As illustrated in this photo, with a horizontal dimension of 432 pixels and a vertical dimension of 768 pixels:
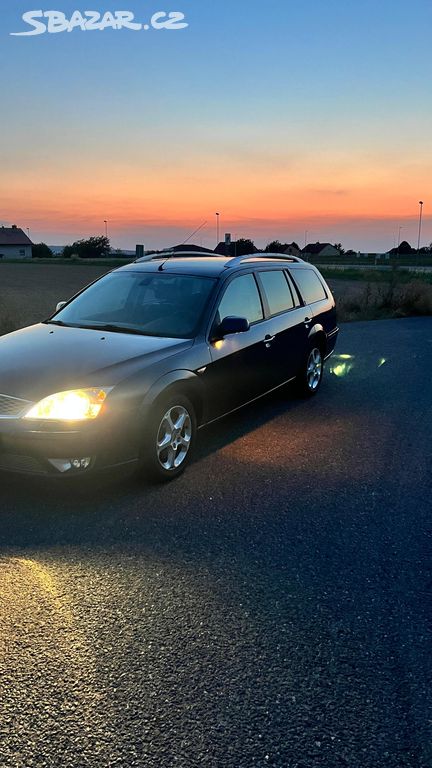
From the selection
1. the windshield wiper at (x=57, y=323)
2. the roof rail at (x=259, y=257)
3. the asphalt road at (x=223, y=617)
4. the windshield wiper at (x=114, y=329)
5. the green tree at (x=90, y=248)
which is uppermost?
the green tree at (x=90, y=248)

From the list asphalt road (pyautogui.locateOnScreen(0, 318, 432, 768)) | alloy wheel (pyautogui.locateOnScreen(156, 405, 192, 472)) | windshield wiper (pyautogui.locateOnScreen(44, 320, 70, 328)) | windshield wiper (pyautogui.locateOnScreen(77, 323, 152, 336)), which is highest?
windshield wiper (pyautogui.locateOnScreen(44, 320, 70, 328))

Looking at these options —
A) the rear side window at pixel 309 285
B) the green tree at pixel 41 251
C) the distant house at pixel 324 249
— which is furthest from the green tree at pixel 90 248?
the rear side window at pixel 309 285

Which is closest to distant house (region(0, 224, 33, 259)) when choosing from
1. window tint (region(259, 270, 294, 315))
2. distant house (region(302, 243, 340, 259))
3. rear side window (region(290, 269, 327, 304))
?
distant house (region(302, 243, 340, 259))

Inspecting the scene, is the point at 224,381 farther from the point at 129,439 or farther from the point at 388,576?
the point at 388,576

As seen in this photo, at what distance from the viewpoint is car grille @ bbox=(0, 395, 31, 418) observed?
13.7ft

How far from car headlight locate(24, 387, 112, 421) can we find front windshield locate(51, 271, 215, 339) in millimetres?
1169

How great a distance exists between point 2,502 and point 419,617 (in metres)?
2.87

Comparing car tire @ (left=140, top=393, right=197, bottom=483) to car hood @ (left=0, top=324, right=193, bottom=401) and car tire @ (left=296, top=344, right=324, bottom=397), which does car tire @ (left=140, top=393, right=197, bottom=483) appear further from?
car tire @ (left=296, top=344, right=324, bottom=397)

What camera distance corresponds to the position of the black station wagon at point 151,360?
420 centimetres

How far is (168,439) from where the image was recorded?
4762 millimetres

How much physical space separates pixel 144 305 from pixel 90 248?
9978 centimetres

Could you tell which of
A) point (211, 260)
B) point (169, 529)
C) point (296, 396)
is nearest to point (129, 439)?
point (169, 529)

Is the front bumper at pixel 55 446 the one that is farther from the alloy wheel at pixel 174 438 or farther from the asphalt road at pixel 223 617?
the alloy wheel at pixel 174 438

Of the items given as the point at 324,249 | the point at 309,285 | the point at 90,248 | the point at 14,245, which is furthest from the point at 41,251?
the point at 309,285
